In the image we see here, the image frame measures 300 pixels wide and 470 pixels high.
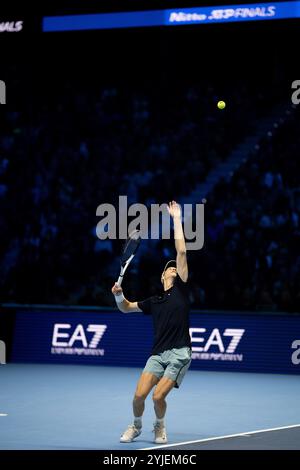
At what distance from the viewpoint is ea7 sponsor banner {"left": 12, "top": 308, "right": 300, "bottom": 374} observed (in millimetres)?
21156

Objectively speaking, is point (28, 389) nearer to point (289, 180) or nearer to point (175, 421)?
point (175, 421)

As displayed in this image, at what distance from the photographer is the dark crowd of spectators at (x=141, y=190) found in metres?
23.3

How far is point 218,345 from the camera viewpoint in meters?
21.6

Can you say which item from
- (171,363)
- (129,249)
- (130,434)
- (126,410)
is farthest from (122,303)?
(126,410)

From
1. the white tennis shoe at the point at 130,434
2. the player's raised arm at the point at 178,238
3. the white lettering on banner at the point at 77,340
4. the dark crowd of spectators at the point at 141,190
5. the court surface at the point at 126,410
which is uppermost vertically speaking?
the dark crowd of spectators at the point at 141,190

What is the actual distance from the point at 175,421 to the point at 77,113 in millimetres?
19225

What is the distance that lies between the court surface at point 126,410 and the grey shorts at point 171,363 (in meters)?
0.80

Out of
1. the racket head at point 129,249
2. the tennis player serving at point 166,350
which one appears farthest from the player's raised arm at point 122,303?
the racket head at point 129,249

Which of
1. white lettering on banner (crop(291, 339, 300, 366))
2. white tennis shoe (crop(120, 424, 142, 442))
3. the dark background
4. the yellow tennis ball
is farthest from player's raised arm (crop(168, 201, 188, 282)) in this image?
the yellow tennis ball

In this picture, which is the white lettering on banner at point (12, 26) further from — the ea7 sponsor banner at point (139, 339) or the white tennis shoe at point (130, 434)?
the white tennis shoe at point (130, 434)

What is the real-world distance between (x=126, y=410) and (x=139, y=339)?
22.4ft

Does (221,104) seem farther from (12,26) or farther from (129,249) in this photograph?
(129,249)

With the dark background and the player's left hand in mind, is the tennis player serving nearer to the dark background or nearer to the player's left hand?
the player's left hand
